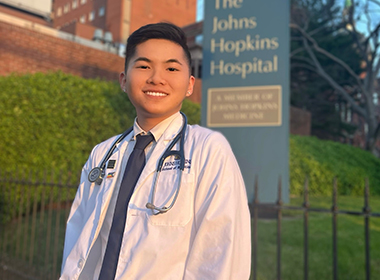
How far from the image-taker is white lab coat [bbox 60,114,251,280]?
125 centimetres

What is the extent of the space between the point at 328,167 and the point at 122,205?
42.0ft

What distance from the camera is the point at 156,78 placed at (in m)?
1.49

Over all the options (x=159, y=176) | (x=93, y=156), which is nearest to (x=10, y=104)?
(x=93, y=156)

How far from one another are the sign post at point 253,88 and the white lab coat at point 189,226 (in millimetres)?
4939

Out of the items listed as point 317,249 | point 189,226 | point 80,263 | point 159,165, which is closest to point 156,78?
point 159,165

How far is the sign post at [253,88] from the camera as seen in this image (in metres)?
6.25

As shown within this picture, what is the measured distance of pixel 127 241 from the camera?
133 centimetres

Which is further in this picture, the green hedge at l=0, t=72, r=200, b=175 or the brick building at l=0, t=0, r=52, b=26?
the brick building at l=0, t=0, r=52, b=26

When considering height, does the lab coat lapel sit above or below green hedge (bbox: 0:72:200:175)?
below

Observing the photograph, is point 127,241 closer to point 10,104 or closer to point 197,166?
point 197,166

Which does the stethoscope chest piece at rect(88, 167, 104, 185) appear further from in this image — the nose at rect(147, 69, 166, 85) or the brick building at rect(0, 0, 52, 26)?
the brick building at rect(0, 0, 52, 26)

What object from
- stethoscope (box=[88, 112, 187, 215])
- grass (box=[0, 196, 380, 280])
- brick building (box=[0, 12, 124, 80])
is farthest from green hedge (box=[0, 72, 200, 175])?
stethoscope (box=[88, 112, 187, 215])

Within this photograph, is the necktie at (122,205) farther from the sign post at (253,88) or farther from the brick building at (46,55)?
the brick building at (46,55)

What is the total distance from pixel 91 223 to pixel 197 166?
0.49 m
